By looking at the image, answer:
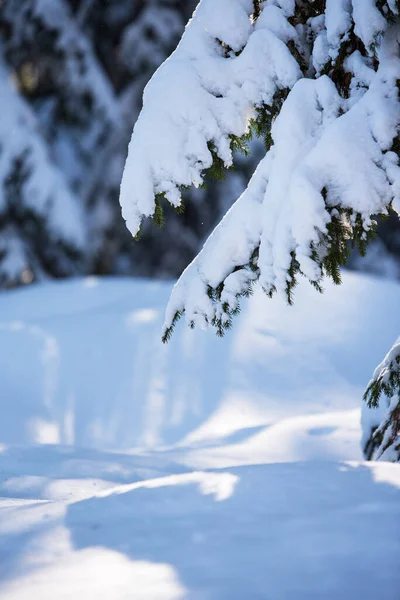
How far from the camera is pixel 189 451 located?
14.6ft

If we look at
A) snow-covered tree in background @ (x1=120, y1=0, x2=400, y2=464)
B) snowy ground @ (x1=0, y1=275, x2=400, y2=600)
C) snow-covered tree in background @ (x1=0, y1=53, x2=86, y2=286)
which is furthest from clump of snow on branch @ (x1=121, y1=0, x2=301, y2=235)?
snow-covered tree in background @ (x1=0, y1=53, x2=86, y2=286)

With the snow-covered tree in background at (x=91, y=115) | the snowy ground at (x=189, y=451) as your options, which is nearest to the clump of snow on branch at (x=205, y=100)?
the snowy ground at (x=189, y=451)

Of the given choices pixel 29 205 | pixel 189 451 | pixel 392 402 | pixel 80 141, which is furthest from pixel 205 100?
pixel 80 141

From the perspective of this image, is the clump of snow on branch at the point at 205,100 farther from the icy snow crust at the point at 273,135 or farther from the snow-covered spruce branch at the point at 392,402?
the snow-covered spruce branch at the point at 392,402

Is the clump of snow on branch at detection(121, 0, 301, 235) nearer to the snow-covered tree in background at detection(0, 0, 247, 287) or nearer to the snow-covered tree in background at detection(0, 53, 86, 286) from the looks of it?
the snow-covered tree in background at detection(0, 53, 86, 286)

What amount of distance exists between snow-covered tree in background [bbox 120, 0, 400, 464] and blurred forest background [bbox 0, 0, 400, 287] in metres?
8.90

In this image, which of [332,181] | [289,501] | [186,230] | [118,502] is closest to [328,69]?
[332,181]

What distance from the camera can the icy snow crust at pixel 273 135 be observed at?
2.36 metres

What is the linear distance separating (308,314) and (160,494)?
5.13 meters

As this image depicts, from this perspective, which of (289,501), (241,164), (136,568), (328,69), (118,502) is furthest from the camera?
(241,164)

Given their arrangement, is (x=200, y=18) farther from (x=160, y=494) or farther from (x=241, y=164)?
(x=241, y=164)

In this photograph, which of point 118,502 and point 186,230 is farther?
point 186,230

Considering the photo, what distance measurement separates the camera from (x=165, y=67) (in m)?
2.73

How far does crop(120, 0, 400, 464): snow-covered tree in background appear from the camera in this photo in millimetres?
2357
